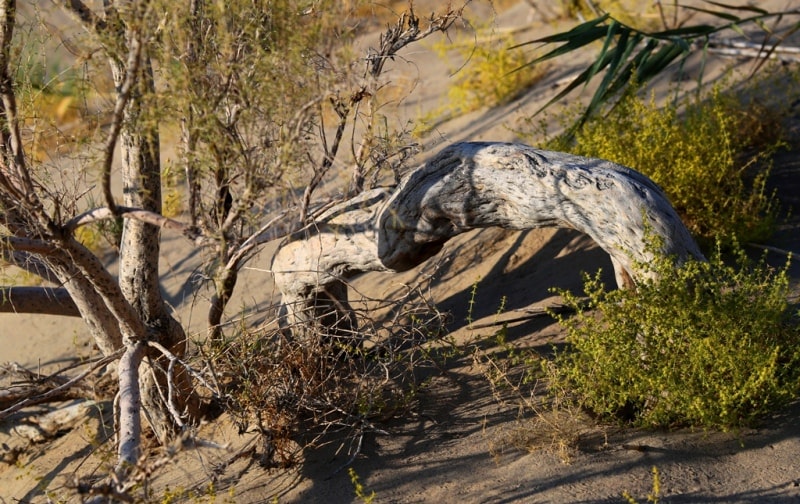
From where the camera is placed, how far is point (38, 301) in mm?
5398

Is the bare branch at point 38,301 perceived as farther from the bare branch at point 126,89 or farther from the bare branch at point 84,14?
the bare branch at point 126,89

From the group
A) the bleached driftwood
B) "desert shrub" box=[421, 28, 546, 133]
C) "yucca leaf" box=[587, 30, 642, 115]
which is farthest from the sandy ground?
"desert shrub" box=[421, 28, 546, 133]

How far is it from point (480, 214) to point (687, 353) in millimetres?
1216

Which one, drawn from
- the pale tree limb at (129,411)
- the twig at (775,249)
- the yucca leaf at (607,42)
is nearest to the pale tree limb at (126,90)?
the pale tree limb at (129,411)

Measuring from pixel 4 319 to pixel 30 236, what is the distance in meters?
4.27

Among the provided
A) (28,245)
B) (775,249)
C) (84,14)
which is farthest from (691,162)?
(28,245)

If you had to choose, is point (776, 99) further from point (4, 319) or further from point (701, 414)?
point (4, 319)

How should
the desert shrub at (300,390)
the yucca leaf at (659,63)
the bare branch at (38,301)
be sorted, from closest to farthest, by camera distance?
the desert shrub at (300,390) < the bare branch at (38,301) < the yucca leaf at (659,63)

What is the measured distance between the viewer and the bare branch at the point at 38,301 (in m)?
5.31

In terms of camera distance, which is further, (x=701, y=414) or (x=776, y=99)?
(x=776, y=99)

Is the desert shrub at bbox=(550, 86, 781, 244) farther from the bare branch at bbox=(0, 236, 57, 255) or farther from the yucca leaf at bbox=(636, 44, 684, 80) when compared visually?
the bare branch at bbox=(0, 236, 57, 255)

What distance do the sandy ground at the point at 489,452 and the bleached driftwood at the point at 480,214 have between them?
19.8 inches

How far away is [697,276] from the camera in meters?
4.42

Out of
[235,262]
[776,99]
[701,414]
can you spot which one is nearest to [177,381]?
[235,262]
